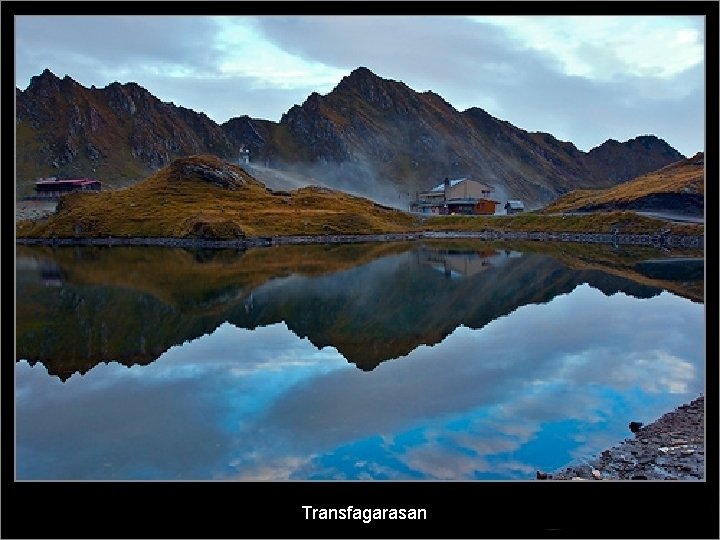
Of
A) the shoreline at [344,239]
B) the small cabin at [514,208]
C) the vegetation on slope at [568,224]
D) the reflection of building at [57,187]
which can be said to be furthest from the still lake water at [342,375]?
the small cabin at [514,208]

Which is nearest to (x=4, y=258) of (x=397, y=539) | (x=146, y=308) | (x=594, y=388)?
(x=397, y=539)

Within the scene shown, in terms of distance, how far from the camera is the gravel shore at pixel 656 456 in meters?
8.76

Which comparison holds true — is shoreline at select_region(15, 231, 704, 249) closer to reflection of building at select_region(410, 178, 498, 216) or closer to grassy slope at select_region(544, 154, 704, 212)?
grassy slope at select_region(544, 154, 704, 212)

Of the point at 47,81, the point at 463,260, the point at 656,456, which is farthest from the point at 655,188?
the point at 47,81

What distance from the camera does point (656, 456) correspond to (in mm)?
9734

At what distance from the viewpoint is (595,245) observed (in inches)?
2702

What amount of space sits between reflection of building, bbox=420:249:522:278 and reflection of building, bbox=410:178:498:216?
174 ft

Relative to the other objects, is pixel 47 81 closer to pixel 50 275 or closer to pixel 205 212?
pixel 205 212

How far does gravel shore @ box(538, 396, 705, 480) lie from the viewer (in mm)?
8758

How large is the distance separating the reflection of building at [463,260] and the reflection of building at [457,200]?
53.0 metres

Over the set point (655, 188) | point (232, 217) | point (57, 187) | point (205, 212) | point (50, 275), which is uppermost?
point (57, 187)

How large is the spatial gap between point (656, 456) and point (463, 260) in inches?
1798

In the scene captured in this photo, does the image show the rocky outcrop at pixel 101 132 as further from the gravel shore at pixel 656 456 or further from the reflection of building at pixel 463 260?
the gravel shore at pixel 656 456

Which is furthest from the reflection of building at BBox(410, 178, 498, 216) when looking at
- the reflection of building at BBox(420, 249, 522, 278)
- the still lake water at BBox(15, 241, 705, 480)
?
the still lake water at BBox(15, 241, 705, 480)
